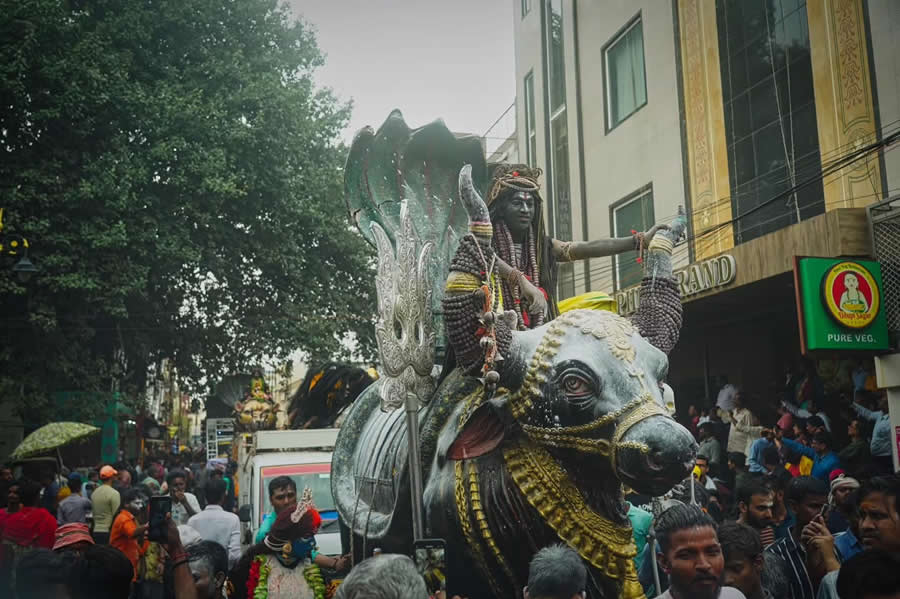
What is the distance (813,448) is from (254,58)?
14.3 m

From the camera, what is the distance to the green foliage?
53.0 feet

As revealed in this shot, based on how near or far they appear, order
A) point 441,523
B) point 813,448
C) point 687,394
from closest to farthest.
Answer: point 441,523 → point 813,448 → point 687,394

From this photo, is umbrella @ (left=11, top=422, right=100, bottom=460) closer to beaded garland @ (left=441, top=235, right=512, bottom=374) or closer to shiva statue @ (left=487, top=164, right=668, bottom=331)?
shiva statue @ (left=487, top=164, right=668, bottom=331)

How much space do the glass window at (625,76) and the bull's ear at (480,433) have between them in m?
11.8

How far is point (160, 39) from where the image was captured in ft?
58.6

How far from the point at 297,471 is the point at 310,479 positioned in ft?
0.60

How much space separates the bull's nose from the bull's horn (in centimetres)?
130

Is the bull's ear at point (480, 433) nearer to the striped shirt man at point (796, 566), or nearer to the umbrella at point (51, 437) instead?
the striped shirt man at point (796, 566)

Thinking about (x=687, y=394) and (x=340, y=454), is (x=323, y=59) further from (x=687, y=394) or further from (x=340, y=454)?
(x=340, y=454)

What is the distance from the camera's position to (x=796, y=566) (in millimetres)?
4359

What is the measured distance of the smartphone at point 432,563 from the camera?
3.65 m

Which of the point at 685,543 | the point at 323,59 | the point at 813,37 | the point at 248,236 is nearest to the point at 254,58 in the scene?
the point at 323,59

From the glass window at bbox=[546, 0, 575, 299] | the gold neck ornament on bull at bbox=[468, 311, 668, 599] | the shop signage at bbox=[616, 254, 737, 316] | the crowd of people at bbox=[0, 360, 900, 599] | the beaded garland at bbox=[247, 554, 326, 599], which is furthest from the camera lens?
the glass window at bbox=[546, 0, 575, 299]

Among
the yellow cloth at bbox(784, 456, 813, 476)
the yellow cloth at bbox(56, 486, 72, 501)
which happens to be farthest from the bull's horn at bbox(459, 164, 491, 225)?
the yellow cloth at bbox(56, 486, 72, 501)
